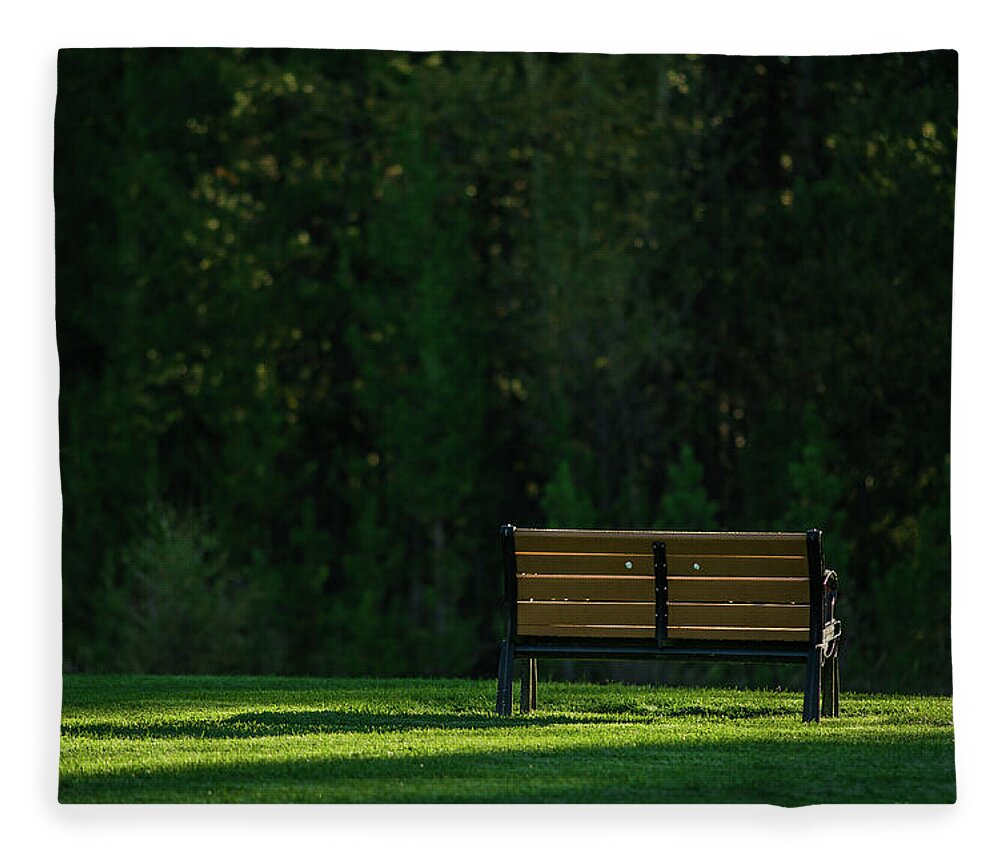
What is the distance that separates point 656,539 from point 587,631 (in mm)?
438

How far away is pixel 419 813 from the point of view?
7.32 m

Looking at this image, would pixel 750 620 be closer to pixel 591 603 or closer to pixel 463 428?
pixel 591 603

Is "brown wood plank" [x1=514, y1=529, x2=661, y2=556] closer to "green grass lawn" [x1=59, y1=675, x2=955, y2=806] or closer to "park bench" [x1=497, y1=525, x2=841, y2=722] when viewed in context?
"park bench" [x1=497, y1=525, x2=841, y2=722]

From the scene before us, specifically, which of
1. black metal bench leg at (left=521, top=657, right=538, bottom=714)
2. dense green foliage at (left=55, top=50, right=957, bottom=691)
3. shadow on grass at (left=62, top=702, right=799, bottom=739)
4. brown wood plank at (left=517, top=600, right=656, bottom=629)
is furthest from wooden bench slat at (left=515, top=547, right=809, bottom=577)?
dense green foliage at (left=55, top=50, right=957, bottom=691)

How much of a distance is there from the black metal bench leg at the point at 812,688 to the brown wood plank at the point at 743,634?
0.08 m

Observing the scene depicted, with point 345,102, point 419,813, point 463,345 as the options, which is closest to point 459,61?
point 345,102

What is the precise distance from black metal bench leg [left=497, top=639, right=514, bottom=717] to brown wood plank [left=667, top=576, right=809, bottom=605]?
0.65 m

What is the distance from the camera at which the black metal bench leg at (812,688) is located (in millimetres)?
8164

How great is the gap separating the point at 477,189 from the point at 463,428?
1.10 m

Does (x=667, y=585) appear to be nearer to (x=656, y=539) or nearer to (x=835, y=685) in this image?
(x=656, y=539)

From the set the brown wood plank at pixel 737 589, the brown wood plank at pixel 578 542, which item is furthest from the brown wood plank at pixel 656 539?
the brown wood plank at pixel 737 589

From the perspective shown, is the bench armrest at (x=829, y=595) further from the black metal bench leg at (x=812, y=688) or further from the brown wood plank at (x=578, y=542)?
the brown wood plank at (x=578, y=542)

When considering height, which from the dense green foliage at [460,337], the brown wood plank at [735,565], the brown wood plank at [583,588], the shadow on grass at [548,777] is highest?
the dense green foliage at [460,337]

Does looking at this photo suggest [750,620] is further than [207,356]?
No
